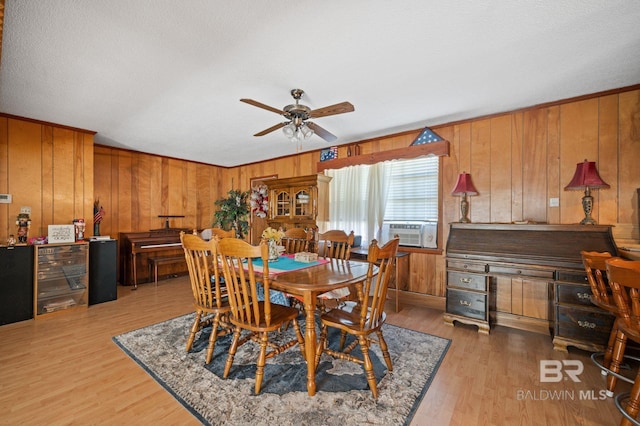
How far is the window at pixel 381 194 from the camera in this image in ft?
12.1

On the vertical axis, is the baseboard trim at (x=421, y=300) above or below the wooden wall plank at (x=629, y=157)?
below

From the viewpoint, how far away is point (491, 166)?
3.21 metres

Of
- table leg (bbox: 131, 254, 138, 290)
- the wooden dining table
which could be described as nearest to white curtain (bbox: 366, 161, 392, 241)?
the wooden dining table

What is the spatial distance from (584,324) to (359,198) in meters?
2.88

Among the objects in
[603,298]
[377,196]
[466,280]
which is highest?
[377,196]

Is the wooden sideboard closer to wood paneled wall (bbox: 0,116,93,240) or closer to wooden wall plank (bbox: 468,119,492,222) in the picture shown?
wooden wall plank (bbox: 468,119,492,222)

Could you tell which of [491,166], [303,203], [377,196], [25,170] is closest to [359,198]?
[377,196]

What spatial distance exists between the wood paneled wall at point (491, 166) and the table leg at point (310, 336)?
7.95 ft

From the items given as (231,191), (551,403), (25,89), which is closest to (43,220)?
(25,89)

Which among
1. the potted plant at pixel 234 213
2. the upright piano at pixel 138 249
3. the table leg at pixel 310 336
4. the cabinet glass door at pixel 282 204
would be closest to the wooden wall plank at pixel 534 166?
the table leg at pixel 310 336

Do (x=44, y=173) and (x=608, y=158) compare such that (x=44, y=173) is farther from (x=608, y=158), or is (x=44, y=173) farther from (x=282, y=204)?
Answer: (x=608, y=158)

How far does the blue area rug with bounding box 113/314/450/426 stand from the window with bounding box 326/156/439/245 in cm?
179

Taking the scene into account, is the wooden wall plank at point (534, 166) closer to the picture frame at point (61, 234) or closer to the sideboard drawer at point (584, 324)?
the sideboard drawer at point (584, 324)

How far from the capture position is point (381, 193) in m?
4.04
